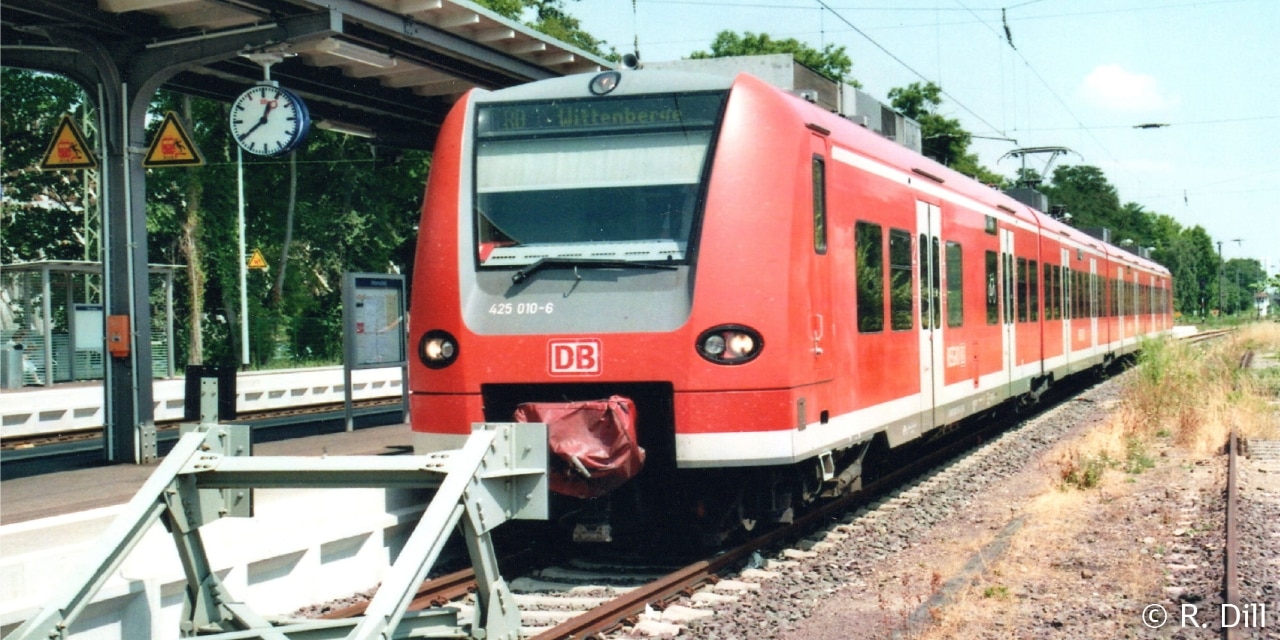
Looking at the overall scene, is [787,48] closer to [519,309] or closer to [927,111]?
[927,111]

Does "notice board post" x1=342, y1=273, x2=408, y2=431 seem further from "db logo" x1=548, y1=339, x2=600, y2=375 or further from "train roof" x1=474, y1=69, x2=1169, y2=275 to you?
"db logo" x1=548, y1=339, x2=600, y2=375

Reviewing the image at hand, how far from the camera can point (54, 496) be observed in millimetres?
8961

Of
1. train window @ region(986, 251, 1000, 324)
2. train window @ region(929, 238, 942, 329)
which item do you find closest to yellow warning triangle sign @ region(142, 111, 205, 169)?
train window @ region(929, 238, 942, 329)

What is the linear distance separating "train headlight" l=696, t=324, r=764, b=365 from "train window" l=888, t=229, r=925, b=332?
9.05ft

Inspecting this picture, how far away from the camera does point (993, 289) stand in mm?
14367

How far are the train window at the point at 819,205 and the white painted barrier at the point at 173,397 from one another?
7.72 meters

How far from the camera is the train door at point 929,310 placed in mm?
11117

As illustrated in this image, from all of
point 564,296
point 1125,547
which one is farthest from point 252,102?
point 1125,547

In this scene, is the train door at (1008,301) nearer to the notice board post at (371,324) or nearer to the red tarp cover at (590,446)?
the notice board post at (371,324)

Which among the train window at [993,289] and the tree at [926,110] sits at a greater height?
the tree at [926,110]

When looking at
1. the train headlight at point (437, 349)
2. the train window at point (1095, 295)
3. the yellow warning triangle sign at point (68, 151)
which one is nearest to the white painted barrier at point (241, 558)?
the train headlight at point (437, 349)

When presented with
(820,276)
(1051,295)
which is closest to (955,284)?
(820,276)

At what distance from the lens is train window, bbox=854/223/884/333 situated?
9.36 m

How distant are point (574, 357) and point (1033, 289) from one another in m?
10.7
